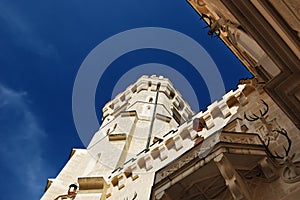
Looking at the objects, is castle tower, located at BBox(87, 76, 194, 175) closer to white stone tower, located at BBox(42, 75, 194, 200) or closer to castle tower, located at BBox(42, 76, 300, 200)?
white stone tower, located at BBox(42, 75, 194, 200)

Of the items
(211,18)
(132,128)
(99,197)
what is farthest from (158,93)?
(211,18)

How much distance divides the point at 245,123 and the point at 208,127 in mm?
3182

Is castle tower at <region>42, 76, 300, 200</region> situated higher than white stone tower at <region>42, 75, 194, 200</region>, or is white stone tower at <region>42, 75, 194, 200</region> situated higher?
white stone tower at <region>42, 75, 194, 200</region>

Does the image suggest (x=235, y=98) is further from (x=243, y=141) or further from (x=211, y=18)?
(x=243, y=141)

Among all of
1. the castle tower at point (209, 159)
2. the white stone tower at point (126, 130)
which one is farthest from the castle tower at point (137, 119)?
the castle tower at point (209, 159)

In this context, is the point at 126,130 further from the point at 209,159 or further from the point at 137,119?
the point at 209,159

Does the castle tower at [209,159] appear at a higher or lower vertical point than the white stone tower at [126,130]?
lower

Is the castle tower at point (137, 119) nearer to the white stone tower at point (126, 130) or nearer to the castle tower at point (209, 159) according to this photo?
the white stone tower at point (126, 130)

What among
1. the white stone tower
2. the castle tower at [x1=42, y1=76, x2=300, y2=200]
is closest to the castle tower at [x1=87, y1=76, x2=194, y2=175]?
the white stone tower

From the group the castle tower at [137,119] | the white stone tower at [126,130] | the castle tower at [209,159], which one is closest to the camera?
the castle tower at [209,159]

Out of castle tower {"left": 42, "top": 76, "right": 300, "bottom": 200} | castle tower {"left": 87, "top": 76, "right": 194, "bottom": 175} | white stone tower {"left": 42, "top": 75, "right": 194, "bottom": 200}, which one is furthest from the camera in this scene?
castle tower {"left": 87, "top": 76, "right": 194, "bottom": 175}

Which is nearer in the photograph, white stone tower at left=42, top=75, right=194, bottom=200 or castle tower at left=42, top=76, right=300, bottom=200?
castle tower at left=42, top=76, right=300, bottom=200

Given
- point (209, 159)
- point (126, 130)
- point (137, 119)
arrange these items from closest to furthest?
1. point (209, 159)
2. point (126, 130)
3. point (137, 119)

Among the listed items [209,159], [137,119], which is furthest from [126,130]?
[209,159]
